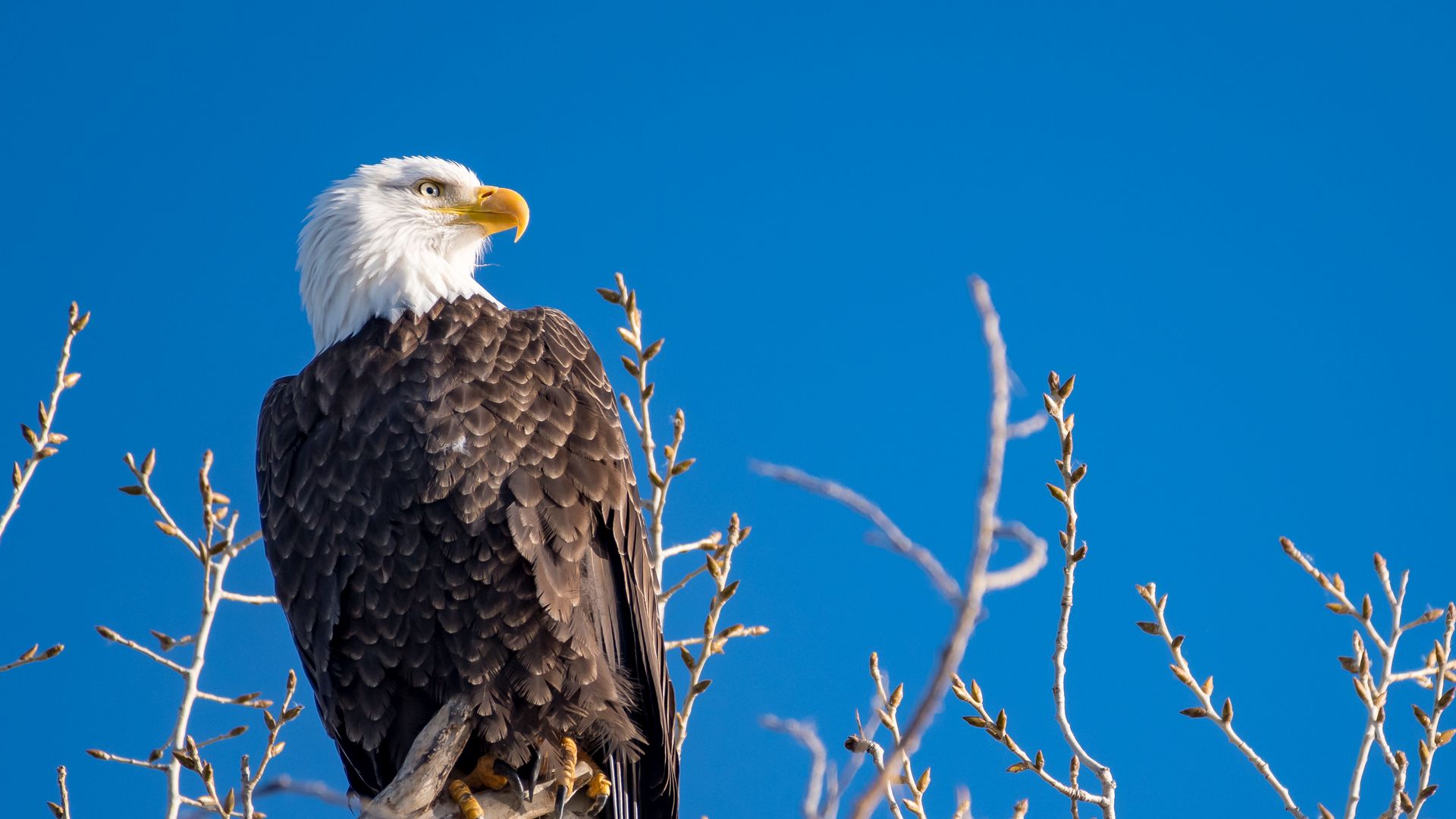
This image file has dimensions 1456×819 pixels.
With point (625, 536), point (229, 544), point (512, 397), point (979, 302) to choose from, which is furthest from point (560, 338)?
point (979, 302)

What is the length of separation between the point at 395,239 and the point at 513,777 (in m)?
1.70

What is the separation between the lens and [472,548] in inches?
141

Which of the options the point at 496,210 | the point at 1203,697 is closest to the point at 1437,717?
the point at 1203,697

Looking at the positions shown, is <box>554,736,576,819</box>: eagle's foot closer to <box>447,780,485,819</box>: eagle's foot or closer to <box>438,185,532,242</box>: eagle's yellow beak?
<box>447,780,485,819</box>: eagle's foot

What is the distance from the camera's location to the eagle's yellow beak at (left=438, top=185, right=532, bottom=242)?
470 centimetres

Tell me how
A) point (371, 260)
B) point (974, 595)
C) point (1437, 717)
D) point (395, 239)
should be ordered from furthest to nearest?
1. point (395, 239)
2. point (371, 260)
3. point (1437, 717)
4. point (974, 595)

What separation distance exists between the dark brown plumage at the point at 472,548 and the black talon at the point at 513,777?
1.9 inches

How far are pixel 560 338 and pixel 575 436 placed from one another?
1.08 feet

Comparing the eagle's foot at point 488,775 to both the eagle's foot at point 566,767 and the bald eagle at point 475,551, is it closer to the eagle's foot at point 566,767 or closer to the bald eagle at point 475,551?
the bald eagle at point 475,551

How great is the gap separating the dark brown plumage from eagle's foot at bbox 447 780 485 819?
4.8 inches

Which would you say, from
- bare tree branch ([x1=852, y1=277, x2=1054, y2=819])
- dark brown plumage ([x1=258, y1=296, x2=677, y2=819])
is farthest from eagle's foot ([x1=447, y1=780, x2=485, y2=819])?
bare tree branch ([x1=852, y1=277, x2=1054, y2=819])

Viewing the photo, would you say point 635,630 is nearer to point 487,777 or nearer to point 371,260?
point 487,777

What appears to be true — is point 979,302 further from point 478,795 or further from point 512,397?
point 478,795

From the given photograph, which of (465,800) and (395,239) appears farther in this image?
(395,239)
